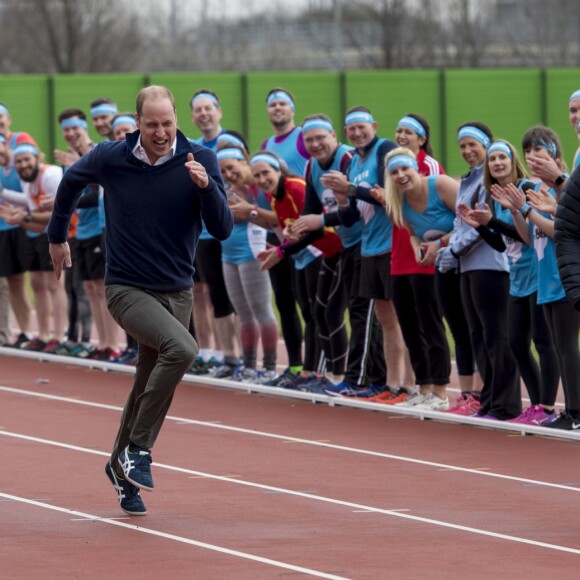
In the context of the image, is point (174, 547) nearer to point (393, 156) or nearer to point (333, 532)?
point (333, 532)

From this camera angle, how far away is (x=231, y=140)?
47.9ft

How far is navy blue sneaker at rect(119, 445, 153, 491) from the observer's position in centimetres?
854

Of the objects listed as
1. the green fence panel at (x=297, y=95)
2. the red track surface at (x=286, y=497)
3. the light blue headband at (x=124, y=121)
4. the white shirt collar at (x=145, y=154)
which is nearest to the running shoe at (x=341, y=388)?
the red track surface at (x=286, y=497)

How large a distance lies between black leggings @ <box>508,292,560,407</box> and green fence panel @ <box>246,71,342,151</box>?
23414 millimetres

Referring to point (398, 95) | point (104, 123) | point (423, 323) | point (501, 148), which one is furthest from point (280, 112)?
point (398, 95)

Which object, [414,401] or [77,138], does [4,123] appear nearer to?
[77,138]

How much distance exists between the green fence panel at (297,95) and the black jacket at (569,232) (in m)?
27.1

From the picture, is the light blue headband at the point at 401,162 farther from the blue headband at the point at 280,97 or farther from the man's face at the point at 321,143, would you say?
the blue headband at the point at 280,97

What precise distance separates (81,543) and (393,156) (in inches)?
206

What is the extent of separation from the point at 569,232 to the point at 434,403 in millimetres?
4874

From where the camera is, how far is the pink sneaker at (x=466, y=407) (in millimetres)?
12398

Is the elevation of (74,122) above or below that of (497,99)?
below

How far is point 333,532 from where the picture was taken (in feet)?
27.3

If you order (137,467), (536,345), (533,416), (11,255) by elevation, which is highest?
(11,255)
